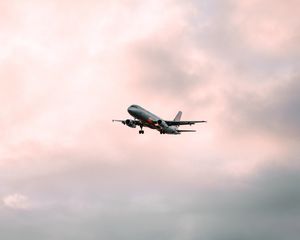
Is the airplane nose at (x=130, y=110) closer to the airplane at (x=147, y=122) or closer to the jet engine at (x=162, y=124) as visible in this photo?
the airplane at (x=147, y=122)

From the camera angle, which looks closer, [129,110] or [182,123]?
[129,110]

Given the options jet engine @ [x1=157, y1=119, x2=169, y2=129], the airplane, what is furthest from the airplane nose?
jet engine @ [x1=157, y1=119, x2=169, y2=129]

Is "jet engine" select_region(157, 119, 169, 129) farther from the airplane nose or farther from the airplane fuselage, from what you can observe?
the airplane nose

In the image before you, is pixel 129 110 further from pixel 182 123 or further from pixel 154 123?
pixel 182 123

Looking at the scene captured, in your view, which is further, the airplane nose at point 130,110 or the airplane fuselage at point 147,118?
the airplane fuselage at point 147,118

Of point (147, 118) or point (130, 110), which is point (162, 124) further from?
point (130, 110)

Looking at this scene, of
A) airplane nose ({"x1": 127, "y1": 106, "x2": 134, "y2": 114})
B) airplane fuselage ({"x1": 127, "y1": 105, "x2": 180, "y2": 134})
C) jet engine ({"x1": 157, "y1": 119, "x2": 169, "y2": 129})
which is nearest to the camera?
airplane nose ({"x1": 127, "y1": 106, "x2": 134, "y2": 114})

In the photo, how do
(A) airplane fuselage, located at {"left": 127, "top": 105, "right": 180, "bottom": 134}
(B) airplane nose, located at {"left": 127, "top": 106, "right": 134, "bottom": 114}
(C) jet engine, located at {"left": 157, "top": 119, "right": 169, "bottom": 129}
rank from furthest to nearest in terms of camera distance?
(C) jet engine, located at {"left": 157, "top": 119, "right": 169, "bottom": 129} < (A) airplane fuselage, located at {"left": 127, "top": 105, "right": 180, "bottom": 134} < (B) airplane nose, located at {"left": 127, "top": 106, "right": 134, "bottom": 114}

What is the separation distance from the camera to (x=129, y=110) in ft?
559

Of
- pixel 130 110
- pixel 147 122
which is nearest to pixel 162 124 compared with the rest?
pixel 147 122

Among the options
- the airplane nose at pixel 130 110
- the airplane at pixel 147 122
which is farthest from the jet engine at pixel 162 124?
the airplane nose at pixel 130 110

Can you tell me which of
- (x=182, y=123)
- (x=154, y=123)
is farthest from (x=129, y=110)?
(x=182, y=123)

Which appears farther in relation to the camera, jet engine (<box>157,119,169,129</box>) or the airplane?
jet engine (<box>157,119,169,129</box>)

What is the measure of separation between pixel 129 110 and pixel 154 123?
9.08 metres
